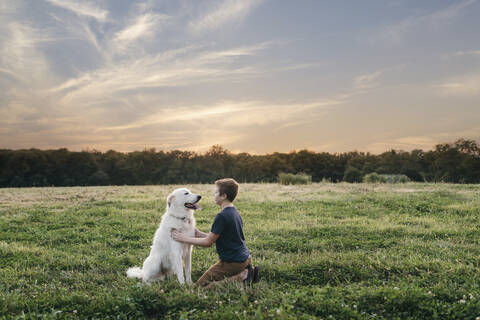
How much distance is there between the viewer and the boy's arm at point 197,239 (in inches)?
203

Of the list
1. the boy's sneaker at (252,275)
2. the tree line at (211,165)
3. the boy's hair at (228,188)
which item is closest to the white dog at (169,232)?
the boy's hair at (228,188)

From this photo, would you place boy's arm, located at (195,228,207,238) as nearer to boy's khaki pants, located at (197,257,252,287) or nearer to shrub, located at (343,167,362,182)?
boy's khaki pants, located at (197,257,252,287)

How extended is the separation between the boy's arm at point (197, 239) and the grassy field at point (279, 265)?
0.67m

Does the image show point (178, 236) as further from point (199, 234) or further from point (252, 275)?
point (252, 275)

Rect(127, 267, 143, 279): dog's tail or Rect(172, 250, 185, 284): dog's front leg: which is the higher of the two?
Rect(172, 250, 185, 284): dog's front leg

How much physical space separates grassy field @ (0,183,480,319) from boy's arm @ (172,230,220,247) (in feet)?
2.19

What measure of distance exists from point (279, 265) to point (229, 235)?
5.21 ft

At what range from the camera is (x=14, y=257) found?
725cm

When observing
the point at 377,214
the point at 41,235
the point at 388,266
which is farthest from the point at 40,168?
the point at 388,266

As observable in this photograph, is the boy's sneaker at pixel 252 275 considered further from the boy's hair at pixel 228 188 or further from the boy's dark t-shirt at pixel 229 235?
the boy's hair at pixel 228 188

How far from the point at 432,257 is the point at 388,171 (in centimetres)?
4873

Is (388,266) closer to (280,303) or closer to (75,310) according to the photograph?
(280,303)

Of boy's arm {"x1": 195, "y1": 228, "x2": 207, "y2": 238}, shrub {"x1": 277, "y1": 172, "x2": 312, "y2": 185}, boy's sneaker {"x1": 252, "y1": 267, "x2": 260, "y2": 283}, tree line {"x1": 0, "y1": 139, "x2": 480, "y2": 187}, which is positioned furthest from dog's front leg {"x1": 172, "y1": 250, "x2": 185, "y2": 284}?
tree line {"x1": 0, "y1": 139, "x2": 480, "y2": 187}

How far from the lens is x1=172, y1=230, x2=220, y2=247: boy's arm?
5.16 metres
